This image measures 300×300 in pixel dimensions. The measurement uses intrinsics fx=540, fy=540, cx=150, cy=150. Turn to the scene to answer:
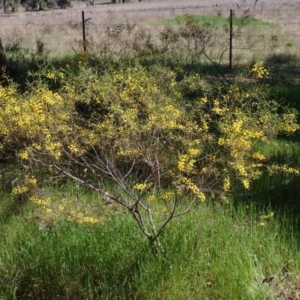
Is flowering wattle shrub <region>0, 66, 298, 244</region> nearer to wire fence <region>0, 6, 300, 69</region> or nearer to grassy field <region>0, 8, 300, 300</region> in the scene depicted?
grassy field <region>0, 8, 300, 300</region>

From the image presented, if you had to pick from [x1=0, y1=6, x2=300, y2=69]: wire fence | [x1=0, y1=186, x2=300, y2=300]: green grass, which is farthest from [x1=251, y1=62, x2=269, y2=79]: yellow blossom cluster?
[x1=0, y1=6, x2=300, y2=69]: wire fence

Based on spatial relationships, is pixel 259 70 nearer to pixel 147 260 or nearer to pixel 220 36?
pixel 147 260

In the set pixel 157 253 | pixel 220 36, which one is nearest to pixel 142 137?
pixel 157 253

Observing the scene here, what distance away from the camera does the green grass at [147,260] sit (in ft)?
10.2

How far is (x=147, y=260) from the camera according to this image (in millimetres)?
3229

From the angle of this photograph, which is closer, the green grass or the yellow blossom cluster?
the green grass

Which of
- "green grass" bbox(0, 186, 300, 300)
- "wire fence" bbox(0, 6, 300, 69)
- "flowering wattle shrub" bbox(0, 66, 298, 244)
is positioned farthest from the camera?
"wire fence" bbox(0, 6, 300, 69)

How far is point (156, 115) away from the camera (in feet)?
11.5

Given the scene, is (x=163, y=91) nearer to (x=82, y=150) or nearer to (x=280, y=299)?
(x=82, y=150)

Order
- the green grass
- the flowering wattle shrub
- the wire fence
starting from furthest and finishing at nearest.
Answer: the wire fence, the flowering wattle shrub, the green grass

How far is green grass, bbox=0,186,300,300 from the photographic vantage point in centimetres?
312

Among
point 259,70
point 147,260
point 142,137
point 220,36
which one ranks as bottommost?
point 147,260

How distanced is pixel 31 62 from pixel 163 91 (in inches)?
229

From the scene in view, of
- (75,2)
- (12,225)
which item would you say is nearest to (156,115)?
(12,225)
